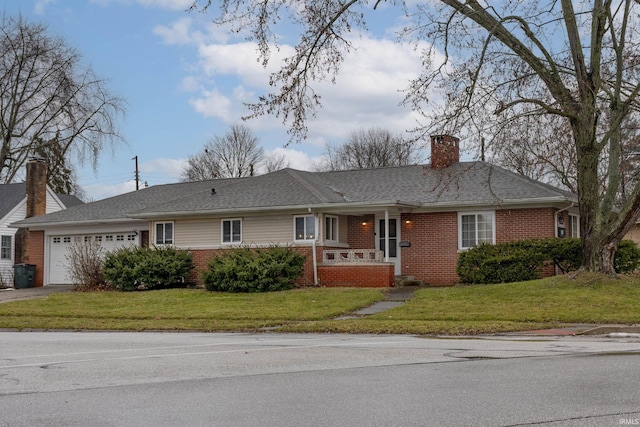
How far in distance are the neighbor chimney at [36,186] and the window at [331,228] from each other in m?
18.4

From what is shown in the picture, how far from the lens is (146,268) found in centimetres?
2841

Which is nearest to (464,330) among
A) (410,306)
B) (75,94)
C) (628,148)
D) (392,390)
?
(410,306)

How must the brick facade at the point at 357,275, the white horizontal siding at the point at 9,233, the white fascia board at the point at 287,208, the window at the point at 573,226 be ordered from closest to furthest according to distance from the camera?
the brick facade at the point at 357,275
the white fascia board at the point at 287,208
the window at the point at 573,226
the white horizontal siding at the point at 9,233

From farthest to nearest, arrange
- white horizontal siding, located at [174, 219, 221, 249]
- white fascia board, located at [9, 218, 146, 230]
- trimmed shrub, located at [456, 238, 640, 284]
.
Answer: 1. white fascia board, located at [9, 218, 146, 230]
2. white horizontal siding, located at [174, 219, 221, 249]
3. trimmed shrub, located at [456, 238, 640, 284]

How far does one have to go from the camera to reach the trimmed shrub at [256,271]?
85.4 feet

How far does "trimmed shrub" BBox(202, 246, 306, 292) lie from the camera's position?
1025 inches

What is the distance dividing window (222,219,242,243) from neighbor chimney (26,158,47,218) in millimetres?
14579

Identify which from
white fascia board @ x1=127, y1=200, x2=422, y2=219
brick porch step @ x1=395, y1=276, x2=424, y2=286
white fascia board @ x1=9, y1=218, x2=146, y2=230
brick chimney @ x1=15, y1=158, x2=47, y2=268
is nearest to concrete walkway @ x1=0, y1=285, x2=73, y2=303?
white fascia board @ x1=9, y1=218, x2=146, y2=230

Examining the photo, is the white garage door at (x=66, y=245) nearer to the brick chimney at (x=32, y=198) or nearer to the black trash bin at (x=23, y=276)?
the black trash bin at (x=23, y=276)

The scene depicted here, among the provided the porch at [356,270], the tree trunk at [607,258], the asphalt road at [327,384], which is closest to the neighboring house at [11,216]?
the porch at [356,270]

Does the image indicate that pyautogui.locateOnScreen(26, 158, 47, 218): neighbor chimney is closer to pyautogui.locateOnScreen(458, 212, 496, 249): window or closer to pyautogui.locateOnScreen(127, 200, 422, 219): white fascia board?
pyautogui.locateOnScreen(127, 200, 422, 219): white fascia board

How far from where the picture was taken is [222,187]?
108ft

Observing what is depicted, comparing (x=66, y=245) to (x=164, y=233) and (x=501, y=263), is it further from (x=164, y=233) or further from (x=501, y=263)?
(x=501, y=263)

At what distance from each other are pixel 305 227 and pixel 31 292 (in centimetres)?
1197
